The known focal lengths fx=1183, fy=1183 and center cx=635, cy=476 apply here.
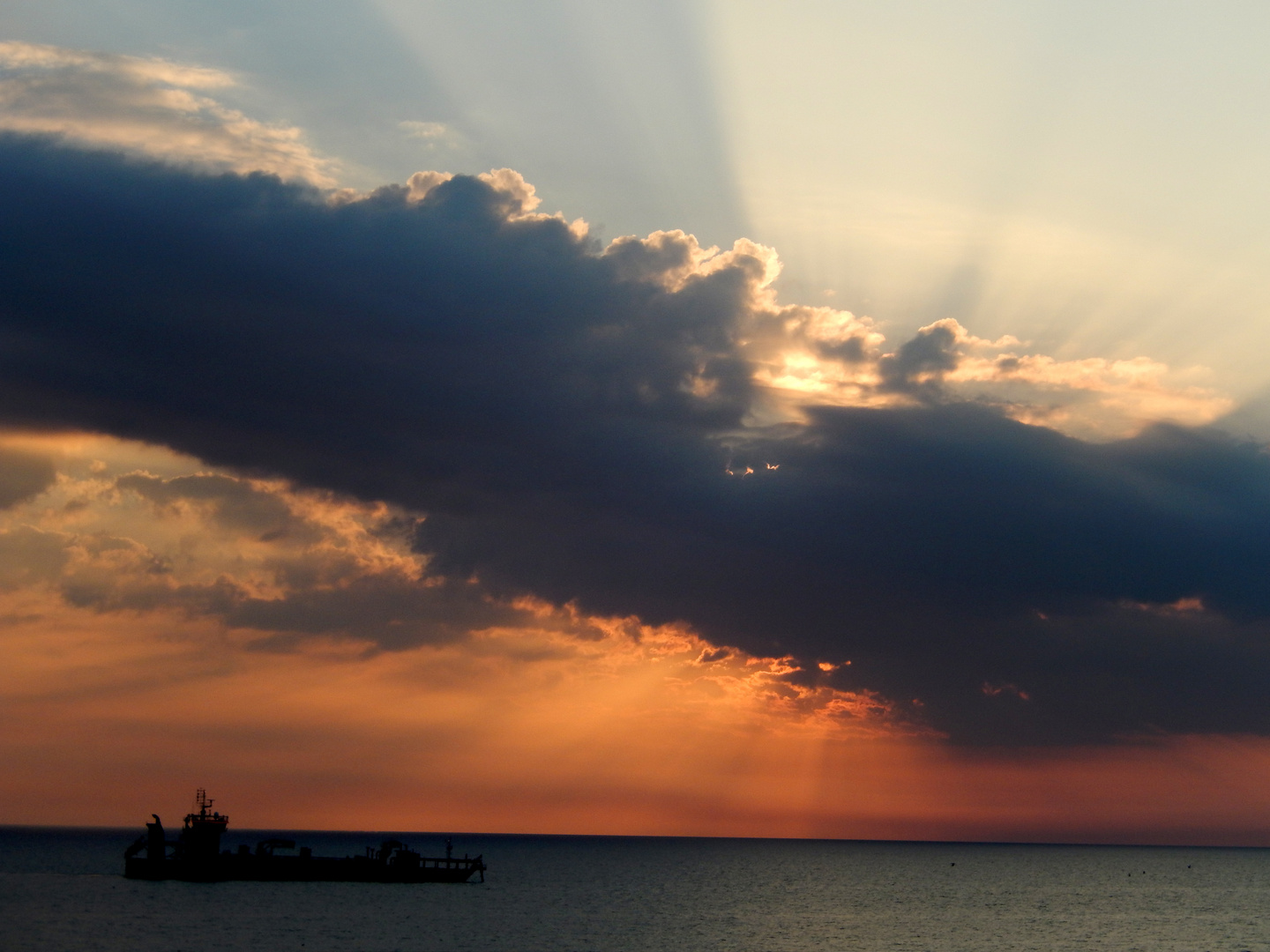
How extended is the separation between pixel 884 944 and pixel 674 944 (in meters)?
22.4

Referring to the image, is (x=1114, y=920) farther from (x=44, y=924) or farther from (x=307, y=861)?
(x=44, y=924)

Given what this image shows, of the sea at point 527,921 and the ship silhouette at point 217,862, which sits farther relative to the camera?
the ship silhouette at point 217,862

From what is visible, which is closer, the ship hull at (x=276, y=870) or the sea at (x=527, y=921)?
the sea at (x=527, y=921)

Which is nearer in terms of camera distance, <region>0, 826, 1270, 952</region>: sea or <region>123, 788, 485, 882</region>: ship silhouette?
<region>0, 826, 1270, 952</region>: sea

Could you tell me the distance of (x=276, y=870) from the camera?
147 metres

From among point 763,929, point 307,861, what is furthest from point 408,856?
point 763,929

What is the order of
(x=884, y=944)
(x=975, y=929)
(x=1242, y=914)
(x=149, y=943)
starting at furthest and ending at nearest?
(x=1242, y=914) < (x=975, y=929) < (x=884, y=944) < (x=149, y=943)

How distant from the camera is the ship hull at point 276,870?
470 feet

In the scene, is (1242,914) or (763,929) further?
(1242,914)

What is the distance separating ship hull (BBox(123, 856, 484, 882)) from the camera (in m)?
143

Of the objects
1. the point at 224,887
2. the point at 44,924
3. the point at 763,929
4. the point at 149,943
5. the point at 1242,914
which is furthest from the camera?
the point at 1242,914

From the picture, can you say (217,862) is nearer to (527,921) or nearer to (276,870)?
(276,870)

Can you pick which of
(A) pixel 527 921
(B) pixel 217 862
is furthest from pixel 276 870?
(A) pixel 527 921

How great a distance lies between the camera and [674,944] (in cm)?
11600
